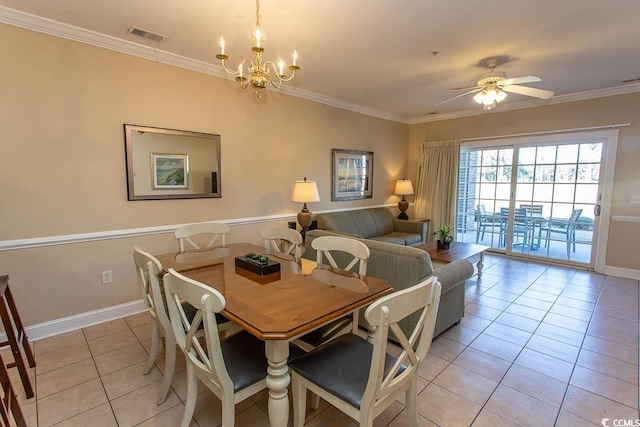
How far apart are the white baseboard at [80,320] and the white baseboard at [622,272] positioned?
6150mm

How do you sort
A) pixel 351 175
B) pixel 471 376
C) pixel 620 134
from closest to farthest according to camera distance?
pixel 471 376 < pixel 620 134 < pixel 351 175

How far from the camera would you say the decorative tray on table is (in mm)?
1932

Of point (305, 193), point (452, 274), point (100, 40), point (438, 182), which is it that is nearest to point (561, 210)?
point (438, 182)

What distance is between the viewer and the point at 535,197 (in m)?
5.07

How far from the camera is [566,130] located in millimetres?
4617

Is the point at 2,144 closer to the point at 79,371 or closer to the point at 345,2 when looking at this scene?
the point at 79,371

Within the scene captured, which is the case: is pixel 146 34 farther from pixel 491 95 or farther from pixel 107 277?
pixel 491 95

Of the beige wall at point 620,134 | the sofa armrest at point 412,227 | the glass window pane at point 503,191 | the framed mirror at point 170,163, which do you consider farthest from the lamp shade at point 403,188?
the framed mirror at point 170,163

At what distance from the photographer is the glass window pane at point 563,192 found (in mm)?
4738

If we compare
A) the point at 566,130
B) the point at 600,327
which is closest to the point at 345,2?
the point at 600,327

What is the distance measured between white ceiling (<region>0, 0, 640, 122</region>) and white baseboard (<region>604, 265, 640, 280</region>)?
257cm

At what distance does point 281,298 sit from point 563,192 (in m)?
5.21

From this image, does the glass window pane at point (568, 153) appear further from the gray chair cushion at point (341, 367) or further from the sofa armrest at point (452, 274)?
the gray chair cushion at point (341, 367)

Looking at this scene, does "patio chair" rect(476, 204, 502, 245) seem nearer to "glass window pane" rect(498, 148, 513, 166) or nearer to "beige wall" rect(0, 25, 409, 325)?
"glass window pane" rect(498, 148, 513, 166)
